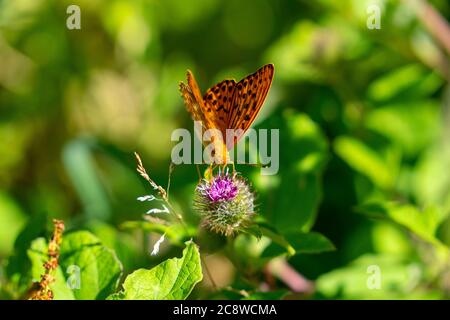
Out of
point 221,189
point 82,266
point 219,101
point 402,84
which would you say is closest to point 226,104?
point 219,101

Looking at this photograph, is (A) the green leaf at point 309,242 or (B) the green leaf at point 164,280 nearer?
(B) the green leaf at point 164,280

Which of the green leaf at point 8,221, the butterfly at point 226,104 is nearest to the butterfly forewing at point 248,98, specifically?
the butterfly at point 226,104

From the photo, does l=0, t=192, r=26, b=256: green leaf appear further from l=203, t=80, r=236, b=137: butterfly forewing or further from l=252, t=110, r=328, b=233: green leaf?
l=203, t=80, r=236, b=137: butterfly forewing

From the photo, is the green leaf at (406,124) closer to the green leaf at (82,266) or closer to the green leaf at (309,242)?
the green leaf at (309,242)

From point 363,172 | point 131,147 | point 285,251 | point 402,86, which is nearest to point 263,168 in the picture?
point 285,251

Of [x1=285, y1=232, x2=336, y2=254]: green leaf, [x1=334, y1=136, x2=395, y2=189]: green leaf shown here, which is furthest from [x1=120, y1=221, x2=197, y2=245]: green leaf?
[x1=334, y1=136, x2=395, y2=189]: green leaf

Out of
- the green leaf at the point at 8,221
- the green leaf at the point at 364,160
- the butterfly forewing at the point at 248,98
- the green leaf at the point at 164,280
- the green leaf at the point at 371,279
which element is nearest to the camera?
the green leaf at the point at 164,280

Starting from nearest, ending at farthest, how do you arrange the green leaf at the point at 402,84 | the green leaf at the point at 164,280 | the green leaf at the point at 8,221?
the green leaf at the point at 164,280
the green leaf at the point at 402,84
the green leaf at the point at 8,221

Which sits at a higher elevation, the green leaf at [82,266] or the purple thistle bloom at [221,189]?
the purple thistle bloom at [221,189]
